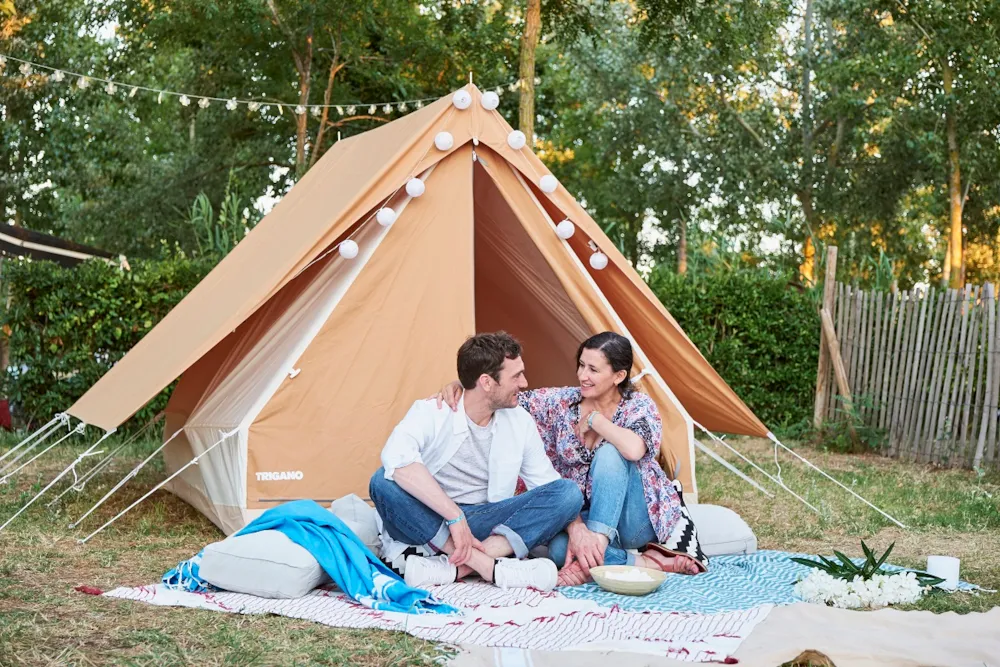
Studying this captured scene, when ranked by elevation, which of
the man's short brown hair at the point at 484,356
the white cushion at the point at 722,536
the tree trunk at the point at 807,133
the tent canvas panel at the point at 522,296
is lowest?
the white cushion at the point at 722,536

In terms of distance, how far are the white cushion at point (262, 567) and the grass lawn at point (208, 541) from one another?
0.76 ft

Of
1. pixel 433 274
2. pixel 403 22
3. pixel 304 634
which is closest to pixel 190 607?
pixel 304 634

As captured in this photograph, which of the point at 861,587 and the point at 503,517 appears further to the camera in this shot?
the point at 503,517

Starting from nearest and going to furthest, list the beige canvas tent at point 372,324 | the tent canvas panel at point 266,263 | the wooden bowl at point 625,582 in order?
the wooden bowl at point 625,582 → the tent canvas panel at point 266,263 → the beige canvas tent at point 372,324

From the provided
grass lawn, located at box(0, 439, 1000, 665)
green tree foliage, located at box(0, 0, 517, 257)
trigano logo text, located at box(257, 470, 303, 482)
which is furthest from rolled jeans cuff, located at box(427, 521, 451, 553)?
green tree foliage, located at box(0, 0, 517, 257)

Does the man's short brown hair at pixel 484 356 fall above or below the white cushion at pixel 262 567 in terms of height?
above

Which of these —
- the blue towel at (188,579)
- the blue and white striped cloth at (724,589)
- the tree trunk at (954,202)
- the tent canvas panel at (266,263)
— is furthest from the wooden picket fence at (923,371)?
the tree trunk at (954,202)

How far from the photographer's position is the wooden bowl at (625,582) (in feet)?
10.3

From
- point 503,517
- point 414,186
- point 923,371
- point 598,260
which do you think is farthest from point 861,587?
point 923,371

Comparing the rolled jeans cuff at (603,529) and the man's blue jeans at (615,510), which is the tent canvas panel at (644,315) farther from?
the rolled jeans cuff at (603,529)

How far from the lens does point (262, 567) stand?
302 cm

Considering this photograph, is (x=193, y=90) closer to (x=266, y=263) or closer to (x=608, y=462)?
(x=266, y=263)

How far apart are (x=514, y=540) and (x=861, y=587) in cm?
101

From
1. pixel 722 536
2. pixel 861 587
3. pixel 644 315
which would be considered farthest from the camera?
pixel 644 315
